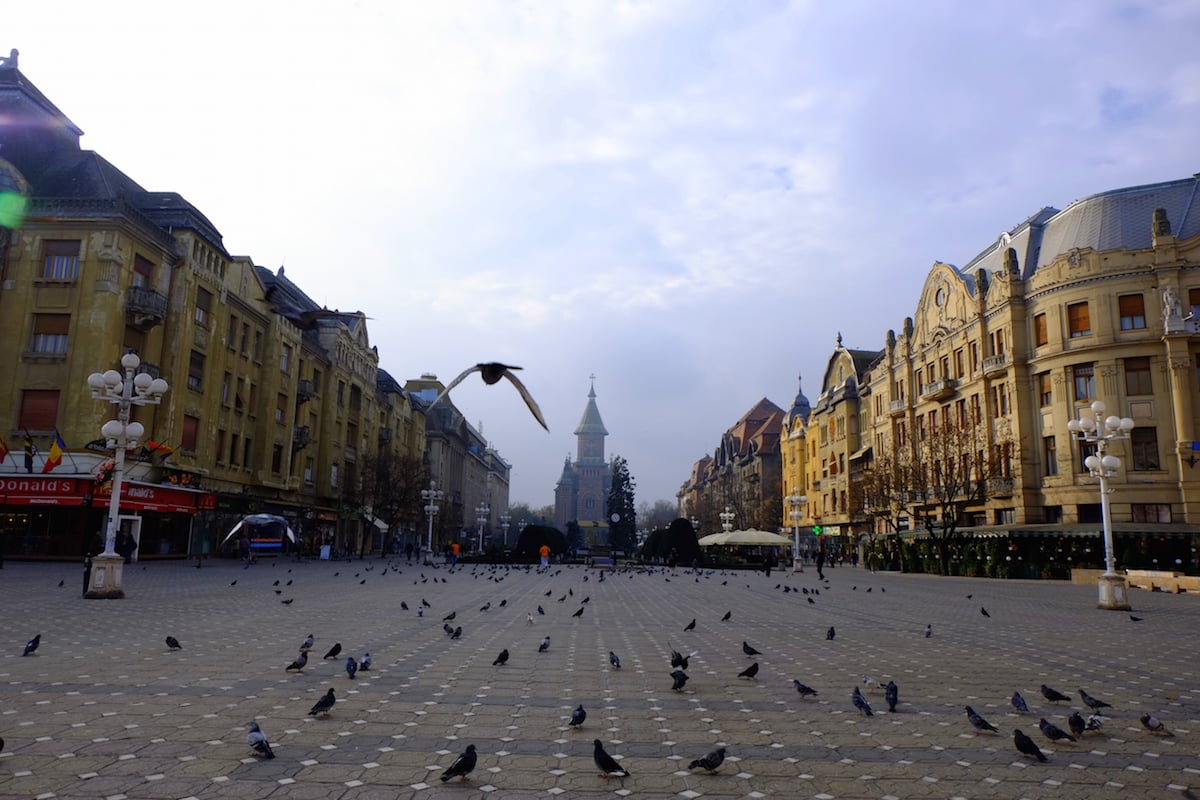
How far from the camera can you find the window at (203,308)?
39156 mm

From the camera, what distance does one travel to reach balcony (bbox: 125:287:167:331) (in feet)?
111

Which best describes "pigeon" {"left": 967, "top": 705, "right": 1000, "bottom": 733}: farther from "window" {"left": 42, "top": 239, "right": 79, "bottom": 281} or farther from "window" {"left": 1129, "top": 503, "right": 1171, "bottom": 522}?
"window" {"left": 42, "top": 239, "right": 79, "bottom": 281}

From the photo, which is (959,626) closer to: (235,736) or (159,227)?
(235,736)

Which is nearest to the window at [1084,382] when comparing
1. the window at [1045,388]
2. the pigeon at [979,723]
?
the window at [1045,388]

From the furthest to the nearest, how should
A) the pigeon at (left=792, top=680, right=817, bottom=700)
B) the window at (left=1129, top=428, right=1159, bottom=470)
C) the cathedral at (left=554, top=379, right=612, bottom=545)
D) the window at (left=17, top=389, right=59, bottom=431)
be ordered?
the cathedral at (left=554, top=379, right=612, bottom=545), the window at (left=1129, top=428, right=1159, bottom=470), the window at (left=17, top=389, right=59, bottom=431), the pigeon at (left=792, top=680, right=817, bottom=700)

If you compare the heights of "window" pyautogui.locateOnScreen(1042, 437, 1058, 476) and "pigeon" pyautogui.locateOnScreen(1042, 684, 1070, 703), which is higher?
"window" pyautogui.locateOnScreen(1042, 437, 1058, 476)

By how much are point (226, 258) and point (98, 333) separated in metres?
10.6

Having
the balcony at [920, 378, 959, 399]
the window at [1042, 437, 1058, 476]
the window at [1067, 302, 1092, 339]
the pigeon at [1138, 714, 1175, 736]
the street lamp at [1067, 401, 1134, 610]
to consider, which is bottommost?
the pigeon at [1138, 714, 1175, 736]

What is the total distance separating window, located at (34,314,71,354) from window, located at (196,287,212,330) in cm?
634

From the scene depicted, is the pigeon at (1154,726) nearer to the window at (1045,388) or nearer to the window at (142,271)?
the window at (1045,388)

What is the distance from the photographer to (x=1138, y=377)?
38.1 meters

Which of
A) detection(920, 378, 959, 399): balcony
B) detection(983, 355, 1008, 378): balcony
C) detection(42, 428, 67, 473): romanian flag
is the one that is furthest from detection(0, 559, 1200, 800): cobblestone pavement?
detection(920, 378, 959, 399): balcony

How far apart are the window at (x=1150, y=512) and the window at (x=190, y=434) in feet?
153

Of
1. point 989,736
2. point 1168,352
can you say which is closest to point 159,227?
point 989,736
